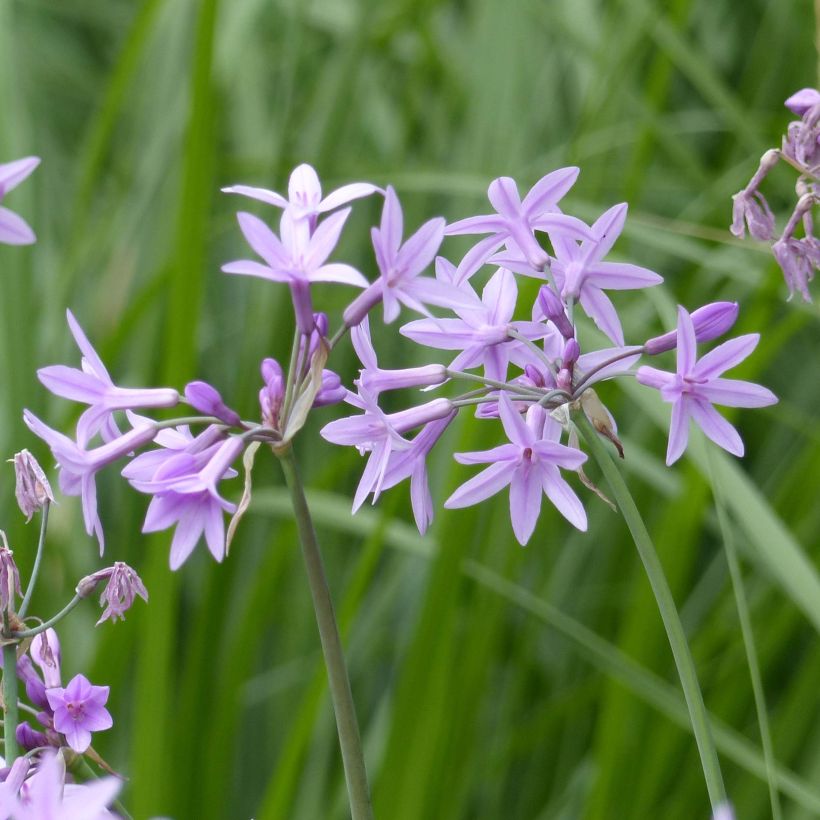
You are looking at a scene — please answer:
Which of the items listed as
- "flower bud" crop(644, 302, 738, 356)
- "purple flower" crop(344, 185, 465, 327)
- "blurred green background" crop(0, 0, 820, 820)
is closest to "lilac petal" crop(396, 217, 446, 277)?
"purple flower" crop(344, 185, 465, 327)

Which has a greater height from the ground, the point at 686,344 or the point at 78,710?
the point at 686,344

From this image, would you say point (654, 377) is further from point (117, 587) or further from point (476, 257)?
point (117, 587)

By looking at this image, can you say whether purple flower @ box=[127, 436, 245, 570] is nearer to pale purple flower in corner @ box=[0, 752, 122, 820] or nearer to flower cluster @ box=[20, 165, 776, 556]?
flower cluster @ box=[20, 165, 776, 556]

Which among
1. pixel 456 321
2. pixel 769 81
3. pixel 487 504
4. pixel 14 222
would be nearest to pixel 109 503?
pixel 487 504

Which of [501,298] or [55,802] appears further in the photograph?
[501,298]

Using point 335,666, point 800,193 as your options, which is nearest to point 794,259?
point 800,193

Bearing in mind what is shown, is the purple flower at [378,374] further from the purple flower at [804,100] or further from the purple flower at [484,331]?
the purple flower at [804,100]

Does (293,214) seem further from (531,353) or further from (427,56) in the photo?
(427,56)
